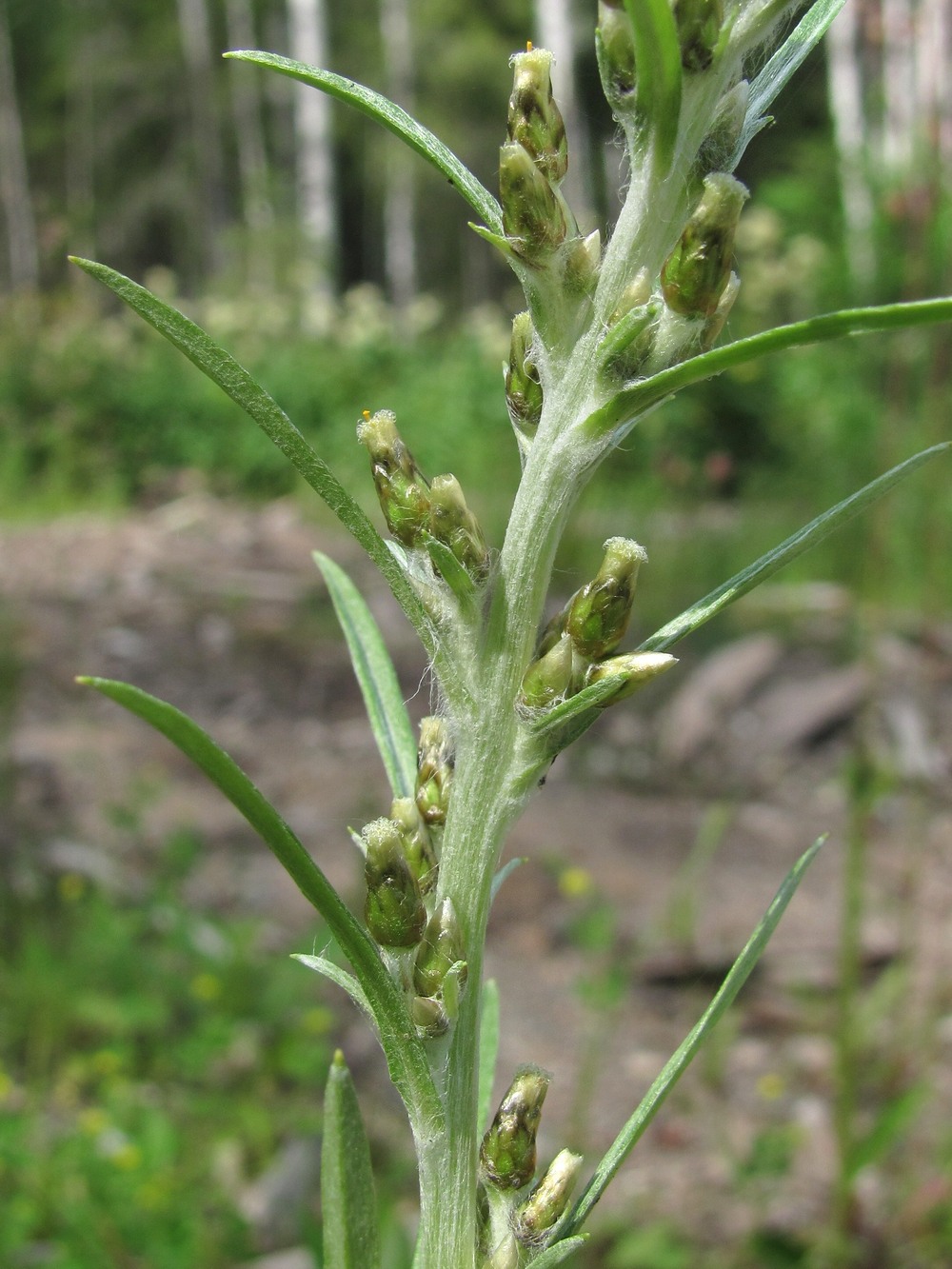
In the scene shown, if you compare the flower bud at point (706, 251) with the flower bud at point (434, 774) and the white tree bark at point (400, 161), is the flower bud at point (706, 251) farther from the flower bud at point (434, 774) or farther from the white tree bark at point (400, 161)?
the white tree bark at point (400, 161)

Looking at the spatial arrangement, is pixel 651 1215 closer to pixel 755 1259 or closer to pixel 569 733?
pixel 755 1259

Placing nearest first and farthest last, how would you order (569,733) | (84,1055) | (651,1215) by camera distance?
(569,733)
(651,1215)
(84,1055)

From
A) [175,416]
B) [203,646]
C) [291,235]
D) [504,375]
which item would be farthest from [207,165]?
[504,375]

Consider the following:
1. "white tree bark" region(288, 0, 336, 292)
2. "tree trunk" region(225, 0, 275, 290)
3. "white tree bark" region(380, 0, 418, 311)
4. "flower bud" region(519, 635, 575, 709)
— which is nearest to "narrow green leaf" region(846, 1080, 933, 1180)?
"flower bud" region(519, 635, 575, 709)

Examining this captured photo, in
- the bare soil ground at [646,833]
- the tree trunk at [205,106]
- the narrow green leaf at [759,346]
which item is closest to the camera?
the narrow green leaf at [759,346]

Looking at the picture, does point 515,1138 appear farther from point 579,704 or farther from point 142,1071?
point 142,1071

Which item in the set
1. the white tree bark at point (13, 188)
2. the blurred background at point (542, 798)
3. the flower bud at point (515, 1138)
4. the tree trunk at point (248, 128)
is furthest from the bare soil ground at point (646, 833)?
the white tree bark at point (13, 188)
